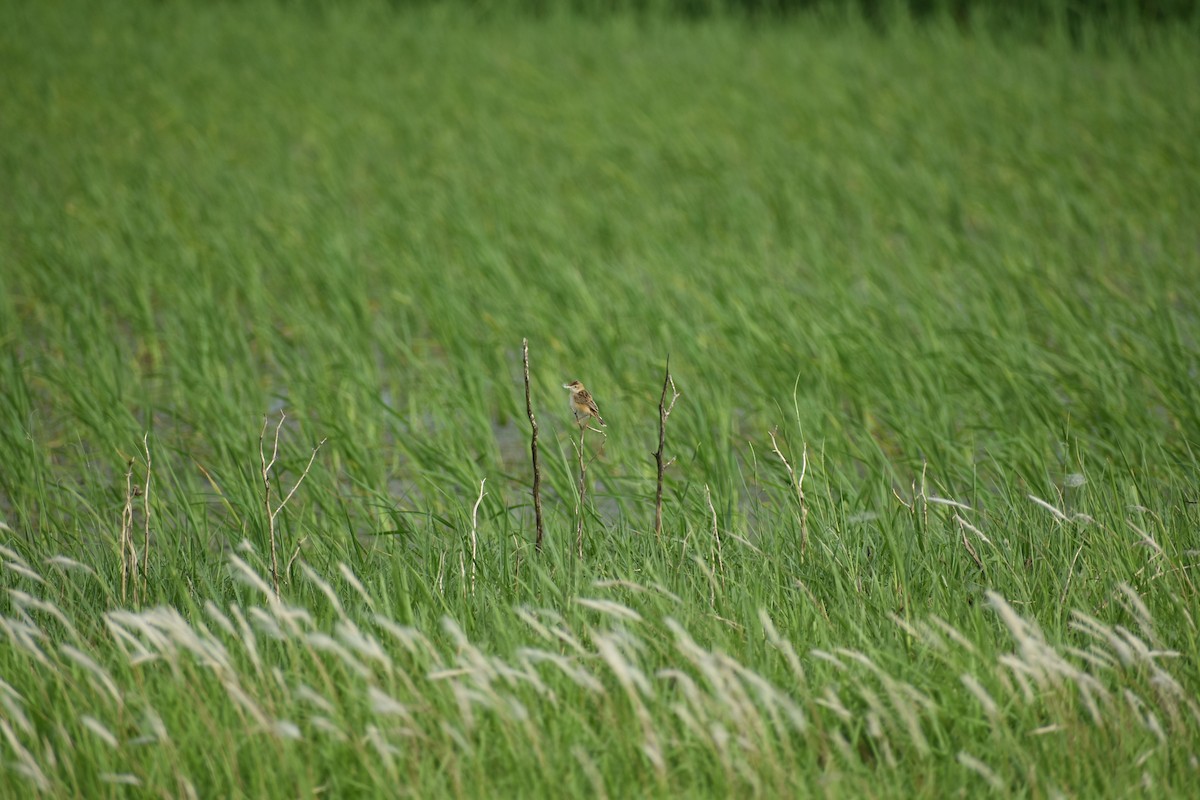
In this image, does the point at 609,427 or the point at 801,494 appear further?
the point at 609,427

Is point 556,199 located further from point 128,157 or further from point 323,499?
point 323,499

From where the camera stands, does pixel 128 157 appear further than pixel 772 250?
Yes

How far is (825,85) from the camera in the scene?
7348 mm

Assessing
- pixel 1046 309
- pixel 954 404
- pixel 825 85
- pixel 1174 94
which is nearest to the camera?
pixel 954 404

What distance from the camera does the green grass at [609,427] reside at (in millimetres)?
1556

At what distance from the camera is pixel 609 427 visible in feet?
9.90

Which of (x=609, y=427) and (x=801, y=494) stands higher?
(x=801, y=494)

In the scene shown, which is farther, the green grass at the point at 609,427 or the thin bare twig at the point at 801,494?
the thin bare twig at the point at 801,494

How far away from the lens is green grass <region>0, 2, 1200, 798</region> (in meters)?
1.56

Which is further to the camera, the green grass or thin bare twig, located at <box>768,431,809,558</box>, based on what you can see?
thin bare twig, located at <box>768,431,809,558</box>

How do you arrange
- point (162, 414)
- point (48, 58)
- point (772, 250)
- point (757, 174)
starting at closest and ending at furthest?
Answer: 1. point (162, 414)
2. point (772, 250)
3. point (757, 174)
4. point (48, 58)

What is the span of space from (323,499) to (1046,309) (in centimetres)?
250

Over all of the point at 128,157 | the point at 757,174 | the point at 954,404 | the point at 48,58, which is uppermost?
the point at 48,58

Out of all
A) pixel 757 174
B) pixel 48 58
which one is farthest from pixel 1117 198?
pixel 48 58
